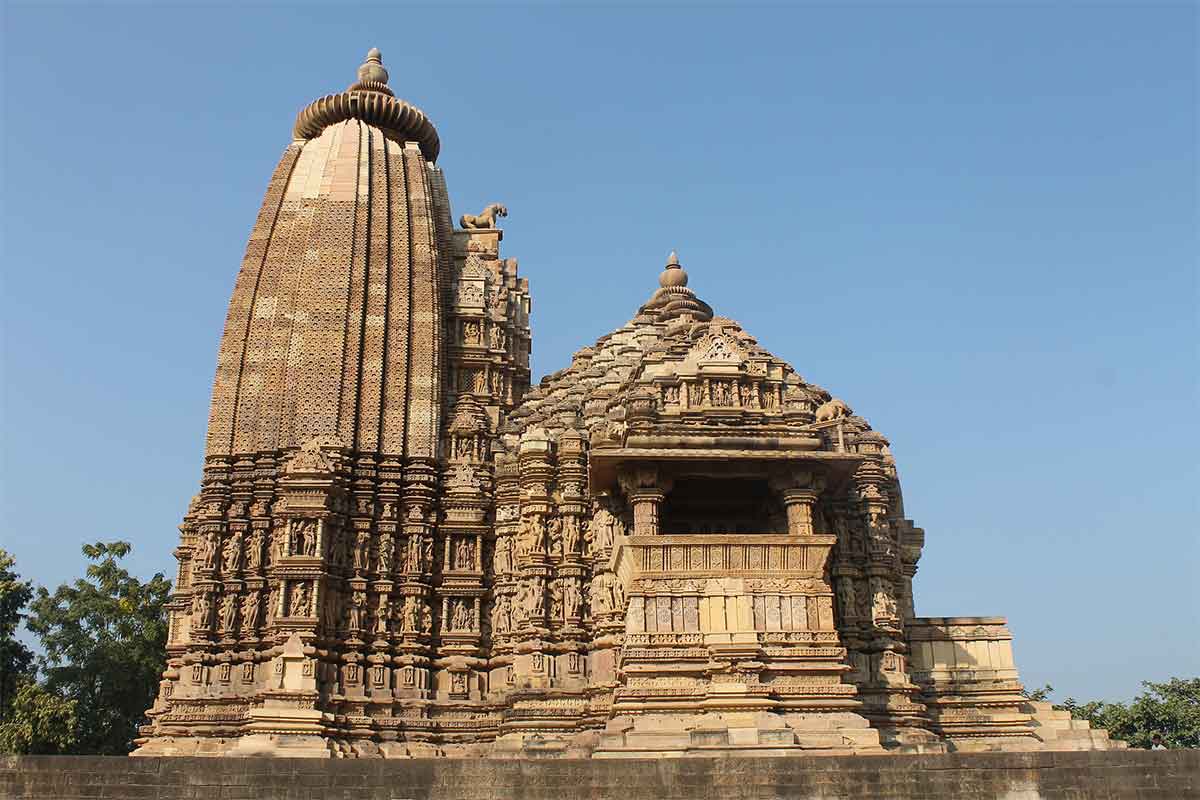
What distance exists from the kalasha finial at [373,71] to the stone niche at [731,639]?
49.0ft

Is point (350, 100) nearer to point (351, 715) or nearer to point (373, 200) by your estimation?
point (373, 200)


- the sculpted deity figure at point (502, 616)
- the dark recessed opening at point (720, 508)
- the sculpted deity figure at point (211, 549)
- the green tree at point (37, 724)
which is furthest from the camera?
the green tree at point (37, 724)

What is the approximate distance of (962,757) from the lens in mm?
12391

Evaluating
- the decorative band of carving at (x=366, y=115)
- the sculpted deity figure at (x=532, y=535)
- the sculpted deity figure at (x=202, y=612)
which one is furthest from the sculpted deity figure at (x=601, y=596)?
the decorative band of carving at (x=366, y=115)

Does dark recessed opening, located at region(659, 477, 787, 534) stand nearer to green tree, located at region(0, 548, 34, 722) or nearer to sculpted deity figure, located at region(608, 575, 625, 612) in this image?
sculpted deity figure, located at region(608, 575, 625, 612)

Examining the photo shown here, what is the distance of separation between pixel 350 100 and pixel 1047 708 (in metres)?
20.6

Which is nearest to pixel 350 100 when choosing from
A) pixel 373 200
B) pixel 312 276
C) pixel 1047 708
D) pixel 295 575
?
pixel 373 200

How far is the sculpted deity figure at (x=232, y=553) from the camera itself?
68.8 feet

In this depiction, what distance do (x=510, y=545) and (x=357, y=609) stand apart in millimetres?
3150

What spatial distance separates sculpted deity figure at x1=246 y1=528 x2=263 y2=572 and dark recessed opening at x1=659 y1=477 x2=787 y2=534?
779 centimetres

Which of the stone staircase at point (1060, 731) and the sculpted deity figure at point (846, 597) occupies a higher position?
the sculpted deity figure at point (846, 597)

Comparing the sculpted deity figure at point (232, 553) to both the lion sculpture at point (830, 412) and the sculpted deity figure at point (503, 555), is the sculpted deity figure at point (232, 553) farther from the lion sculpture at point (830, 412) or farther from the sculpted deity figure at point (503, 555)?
the lion sculpture at point (830, 412)

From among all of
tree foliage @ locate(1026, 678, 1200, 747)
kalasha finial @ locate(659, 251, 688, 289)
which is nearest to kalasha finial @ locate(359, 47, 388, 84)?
kalasha finial @ locate(659, 251, 688, 289)

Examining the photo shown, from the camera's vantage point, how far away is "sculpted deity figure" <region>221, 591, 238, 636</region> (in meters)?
20.4
